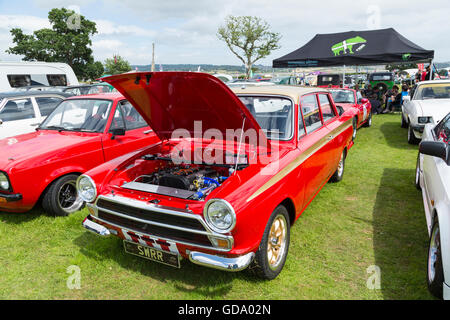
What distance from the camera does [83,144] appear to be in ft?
14.4

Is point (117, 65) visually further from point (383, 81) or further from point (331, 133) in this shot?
point (331, 133)

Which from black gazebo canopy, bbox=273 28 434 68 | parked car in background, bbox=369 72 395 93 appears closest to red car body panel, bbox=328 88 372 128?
black gazebo canopy, bbox=273 28 434 68

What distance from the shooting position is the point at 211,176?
10.7 feet

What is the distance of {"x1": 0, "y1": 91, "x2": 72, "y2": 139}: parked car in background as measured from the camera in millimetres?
6445

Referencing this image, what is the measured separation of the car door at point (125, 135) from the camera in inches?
187

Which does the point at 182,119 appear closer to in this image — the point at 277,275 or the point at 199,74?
the point at 199,74

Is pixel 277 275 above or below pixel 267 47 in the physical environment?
below

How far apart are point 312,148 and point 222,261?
1.91m

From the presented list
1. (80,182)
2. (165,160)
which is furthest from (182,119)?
(80,182)

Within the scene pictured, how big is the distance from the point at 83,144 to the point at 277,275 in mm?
3298

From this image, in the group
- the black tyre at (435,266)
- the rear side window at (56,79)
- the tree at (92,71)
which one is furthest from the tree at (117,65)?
the black tyre at (435,266)

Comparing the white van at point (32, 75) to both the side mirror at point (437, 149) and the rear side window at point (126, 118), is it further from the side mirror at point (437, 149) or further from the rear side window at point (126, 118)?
the side mirror at point (437, 149)

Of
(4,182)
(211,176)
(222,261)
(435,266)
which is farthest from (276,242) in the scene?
(4,182)

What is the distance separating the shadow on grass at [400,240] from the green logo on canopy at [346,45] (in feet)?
30.5
